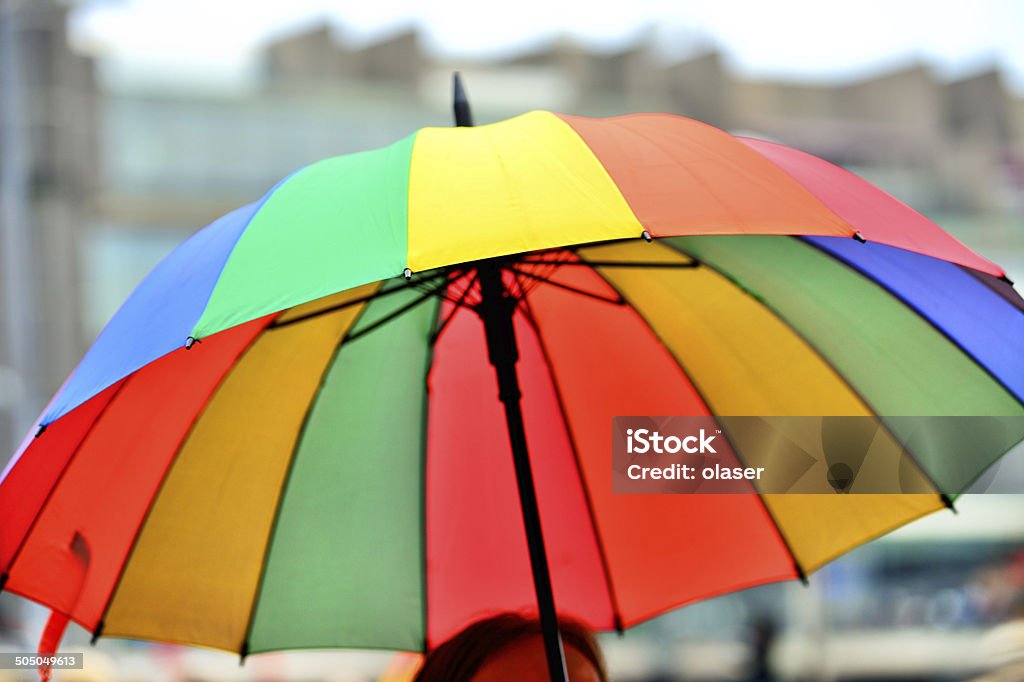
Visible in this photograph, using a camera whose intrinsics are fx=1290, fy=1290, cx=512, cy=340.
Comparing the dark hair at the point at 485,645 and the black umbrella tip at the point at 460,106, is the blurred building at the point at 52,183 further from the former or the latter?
the dark hair at the point at 485,645

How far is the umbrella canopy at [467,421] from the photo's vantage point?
2496 mm

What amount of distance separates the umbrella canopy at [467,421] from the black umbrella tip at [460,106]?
25 centimetres

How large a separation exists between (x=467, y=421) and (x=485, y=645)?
714 millimetres

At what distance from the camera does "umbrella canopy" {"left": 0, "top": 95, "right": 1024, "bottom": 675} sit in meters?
2.50

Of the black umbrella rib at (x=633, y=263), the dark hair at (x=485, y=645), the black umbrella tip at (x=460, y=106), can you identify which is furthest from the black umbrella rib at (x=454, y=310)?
the dark hair at (x=485, y=645)

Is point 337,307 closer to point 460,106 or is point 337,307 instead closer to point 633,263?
point 460,106

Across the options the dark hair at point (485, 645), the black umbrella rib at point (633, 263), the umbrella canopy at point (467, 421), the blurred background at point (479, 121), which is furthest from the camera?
the blurred background at point (479, 121)

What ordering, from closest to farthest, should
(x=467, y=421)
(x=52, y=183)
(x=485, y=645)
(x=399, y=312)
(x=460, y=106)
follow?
(x=485, y=645) → (x=460, y=106) → (x=399, y=312) → (x=467, y=421) → (x=52, y=183)

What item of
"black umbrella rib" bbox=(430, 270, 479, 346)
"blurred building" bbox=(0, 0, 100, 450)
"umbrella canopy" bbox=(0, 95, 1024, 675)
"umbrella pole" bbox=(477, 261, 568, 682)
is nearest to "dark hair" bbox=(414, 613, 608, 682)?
"umbrella pole" bbox=(477, 261, 568, 682)

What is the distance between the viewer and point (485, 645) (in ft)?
7.39

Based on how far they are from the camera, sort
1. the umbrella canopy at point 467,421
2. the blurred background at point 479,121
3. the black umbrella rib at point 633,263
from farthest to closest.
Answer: the blurred background at point 479,121 < the black umbrella rib at point 633,263 < the umbrella canopy at point 467,421

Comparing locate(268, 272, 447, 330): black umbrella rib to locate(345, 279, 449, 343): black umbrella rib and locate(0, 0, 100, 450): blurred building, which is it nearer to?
locate(345, 279, 449, 343): black umbrella rib

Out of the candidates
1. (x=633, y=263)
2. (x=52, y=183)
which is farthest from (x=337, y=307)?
(x=52, y=183)

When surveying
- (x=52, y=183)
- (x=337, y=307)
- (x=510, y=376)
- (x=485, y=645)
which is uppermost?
(x=337, y=307)
